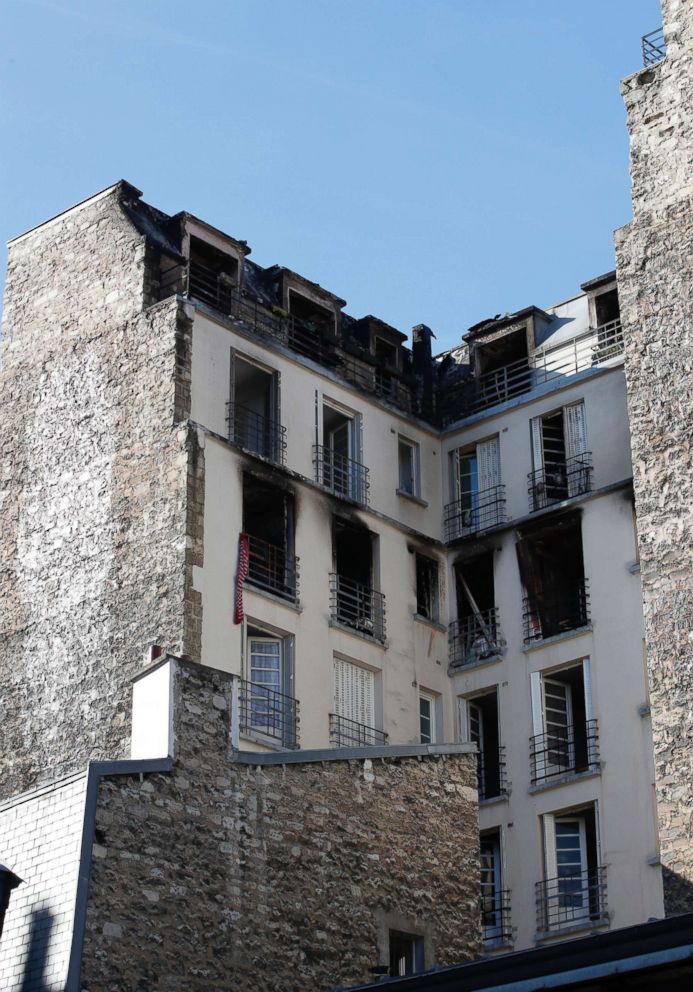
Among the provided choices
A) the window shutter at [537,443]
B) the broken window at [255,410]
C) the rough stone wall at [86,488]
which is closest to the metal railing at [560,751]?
the window shutter at [537,443]

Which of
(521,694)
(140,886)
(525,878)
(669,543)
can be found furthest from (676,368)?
(140,886)

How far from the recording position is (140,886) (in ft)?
65.6

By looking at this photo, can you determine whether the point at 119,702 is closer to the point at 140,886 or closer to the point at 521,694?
the point at 521,694

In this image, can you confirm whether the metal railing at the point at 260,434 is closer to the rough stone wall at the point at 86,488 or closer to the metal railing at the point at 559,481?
the rough stone wall at the point at 86,488

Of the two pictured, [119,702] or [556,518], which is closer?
[119,702]

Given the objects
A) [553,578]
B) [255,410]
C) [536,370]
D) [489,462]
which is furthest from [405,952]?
[536,370]

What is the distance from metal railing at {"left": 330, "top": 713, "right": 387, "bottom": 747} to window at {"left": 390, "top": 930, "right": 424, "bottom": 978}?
8.17 m

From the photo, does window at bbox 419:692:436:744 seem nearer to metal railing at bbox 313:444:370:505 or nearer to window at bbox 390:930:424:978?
metal railing at bbox 313:444:370:505

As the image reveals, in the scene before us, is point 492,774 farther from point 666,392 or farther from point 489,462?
point 666,392

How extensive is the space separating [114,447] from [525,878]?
10.1 m

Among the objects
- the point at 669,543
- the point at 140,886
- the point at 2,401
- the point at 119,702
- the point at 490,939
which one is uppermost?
the point at 2,401

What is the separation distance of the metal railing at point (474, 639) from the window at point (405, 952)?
11.1 metres

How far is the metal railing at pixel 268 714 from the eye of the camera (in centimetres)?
2958

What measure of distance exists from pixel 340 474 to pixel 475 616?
11.8 ft
